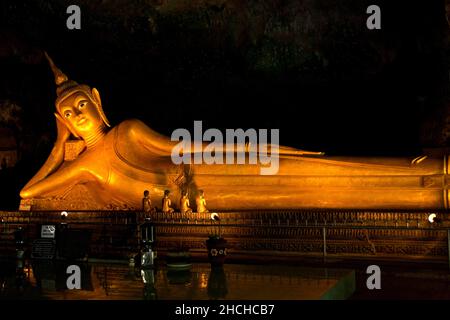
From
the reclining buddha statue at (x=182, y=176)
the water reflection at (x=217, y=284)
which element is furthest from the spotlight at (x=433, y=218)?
the water reflection at (x=217, y=284)

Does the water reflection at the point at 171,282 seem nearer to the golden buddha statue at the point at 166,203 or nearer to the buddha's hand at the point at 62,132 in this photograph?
the golden buddha statue at the point at 166,203

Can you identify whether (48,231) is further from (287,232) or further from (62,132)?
(287,232)

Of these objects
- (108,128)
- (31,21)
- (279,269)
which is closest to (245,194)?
(279,269)

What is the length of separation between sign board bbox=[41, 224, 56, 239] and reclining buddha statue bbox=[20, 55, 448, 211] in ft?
5.46

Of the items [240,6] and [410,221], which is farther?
[240,6]

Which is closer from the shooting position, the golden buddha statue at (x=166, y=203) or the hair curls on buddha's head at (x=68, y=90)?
the golden buddha statue at (x=166, y=203)

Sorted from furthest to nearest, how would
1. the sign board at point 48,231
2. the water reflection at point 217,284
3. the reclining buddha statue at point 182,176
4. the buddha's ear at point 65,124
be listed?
the buddha's ear at point 65,124, the reclining buddha statue at point 182,176, the sign board at point 48,231, the water reflection at point 217,284

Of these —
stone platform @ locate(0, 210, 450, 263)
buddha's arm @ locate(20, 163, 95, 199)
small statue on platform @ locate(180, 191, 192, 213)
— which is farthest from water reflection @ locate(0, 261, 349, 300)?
buddha's arm @ locate(20, 163, 95, 199)

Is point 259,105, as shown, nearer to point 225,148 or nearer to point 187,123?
point 187,123

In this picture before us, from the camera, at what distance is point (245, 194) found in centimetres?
754

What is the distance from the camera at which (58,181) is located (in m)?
8.44

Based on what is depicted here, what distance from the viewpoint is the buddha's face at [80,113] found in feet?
27.9

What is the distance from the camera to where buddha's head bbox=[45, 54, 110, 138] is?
8.49 metres

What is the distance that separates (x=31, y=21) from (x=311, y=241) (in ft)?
27.7
